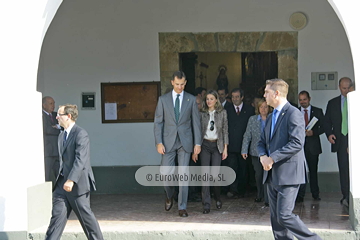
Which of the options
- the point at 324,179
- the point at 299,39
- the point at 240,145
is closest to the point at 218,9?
the point at 299,39

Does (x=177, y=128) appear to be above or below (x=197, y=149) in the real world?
above

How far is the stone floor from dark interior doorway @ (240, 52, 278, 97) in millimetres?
2395

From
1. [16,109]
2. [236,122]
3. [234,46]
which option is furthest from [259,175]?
[16,109]

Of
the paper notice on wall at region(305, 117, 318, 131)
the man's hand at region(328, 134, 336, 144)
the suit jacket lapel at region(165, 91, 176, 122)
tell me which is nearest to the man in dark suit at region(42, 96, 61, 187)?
the suit jacket lapel at region(165, 91, 176, 122)

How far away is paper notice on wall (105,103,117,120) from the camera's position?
986cm

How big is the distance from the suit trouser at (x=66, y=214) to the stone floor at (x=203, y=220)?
0.91 m

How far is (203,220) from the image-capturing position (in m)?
7.18

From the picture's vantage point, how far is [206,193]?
7.69 meters

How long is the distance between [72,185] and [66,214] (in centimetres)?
A: 35

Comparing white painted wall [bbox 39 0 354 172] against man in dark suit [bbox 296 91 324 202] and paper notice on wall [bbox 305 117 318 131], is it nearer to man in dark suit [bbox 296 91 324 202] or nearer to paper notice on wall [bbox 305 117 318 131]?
man in dark suit [bbox 296 91 324 202]

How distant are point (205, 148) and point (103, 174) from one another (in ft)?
9.08

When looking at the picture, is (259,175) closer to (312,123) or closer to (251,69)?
(312,123)

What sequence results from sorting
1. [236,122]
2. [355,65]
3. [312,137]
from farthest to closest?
1. [236,122]
2. [312,137]
3. [355,65]

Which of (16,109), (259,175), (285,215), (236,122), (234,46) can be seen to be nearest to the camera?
(285,215)
